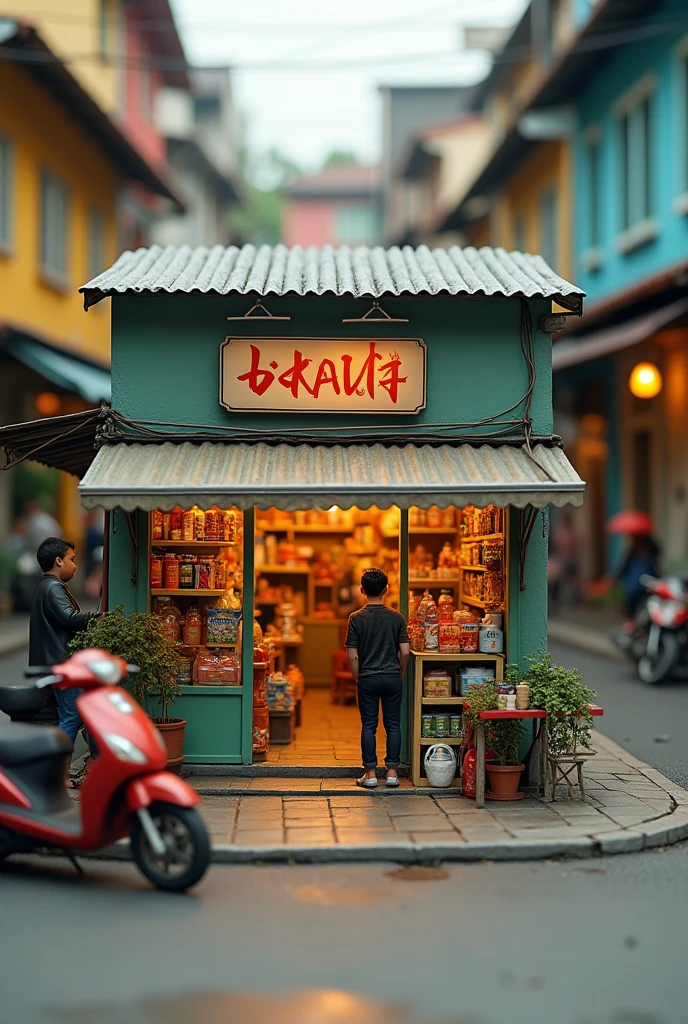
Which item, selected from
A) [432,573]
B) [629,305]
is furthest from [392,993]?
[629,305]

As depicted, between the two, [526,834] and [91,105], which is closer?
[526,834]

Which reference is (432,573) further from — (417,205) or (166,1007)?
(417,205)

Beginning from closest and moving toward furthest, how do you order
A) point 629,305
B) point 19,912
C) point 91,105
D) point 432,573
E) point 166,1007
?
point 166,1007, point 19,912, point 432,573, point 629,305, point 91,105

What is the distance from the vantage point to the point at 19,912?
22.1 feet

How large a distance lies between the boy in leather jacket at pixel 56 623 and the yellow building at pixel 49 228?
801 centimetres

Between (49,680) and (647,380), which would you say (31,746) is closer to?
(49,680)

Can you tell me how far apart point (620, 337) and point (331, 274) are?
7.59 metres

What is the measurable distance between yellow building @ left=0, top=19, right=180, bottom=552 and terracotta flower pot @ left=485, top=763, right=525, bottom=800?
10218 mm

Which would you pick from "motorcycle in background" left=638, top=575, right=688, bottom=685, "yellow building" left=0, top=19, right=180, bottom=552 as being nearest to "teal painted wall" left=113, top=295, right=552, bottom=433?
"motorcycle in background" left=638, top=575, right=688, bottom=685

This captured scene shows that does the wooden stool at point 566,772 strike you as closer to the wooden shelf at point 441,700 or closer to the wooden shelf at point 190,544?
the wooden shelf at point 441,700

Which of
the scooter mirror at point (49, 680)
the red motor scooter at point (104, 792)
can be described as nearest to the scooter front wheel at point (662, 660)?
the red motor scooter at point (104, 792)

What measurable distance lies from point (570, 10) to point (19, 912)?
78.3ft

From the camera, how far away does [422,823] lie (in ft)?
27.6

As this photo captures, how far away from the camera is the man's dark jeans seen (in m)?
9.40
